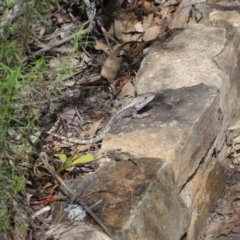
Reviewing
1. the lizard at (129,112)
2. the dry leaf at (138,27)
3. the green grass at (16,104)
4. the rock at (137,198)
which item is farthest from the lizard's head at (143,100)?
the dry leaf at (138,27)

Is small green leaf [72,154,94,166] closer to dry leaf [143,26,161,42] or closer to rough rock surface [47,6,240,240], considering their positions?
rough rock surface [47,6,240,240]

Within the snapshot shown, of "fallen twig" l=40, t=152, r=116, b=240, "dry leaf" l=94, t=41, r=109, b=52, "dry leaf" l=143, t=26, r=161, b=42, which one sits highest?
"fallen twig" l=40, t=152, r=116, b=240

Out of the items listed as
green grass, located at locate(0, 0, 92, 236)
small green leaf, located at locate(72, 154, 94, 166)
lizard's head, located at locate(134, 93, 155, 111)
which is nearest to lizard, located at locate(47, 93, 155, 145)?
lizard's head, located at locate(134, 93, 155, 111)

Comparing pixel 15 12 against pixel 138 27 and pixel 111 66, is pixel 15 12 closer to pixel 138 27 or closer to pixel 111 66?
pixel 111 66

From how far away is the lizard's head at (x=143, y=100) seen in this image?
436 cm

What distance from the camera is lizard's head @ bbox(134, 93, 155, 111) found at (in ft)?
14.3

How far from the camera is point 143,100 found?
14.7ft

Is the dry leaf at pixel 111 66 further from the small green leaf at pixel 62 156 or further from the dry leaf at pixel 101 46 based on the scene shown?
the small green leaf at pixel 62 156

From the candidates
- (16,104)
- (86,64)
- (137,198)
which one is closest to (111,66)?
(86,64)

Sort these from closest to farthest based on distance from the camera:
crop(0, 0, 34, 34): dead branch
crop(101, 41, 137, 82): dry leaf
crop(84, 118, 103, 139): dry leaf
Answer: crop(0, 0, 34, 34): dead branch, crop(84, 118, 103, 139): dry leaf, crop(101, 41, 137, 82): dry leaf

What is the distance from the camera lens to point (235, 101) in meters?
5.23

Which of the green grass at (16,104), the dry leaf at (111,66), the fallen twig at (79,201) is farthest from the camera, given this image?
the dry leaf at (111,66)

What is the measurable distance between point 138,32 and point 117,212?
2.60 meters

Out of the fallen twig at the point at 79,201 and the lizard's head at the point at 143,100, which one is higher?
the fallen twig at the point at 79,201
